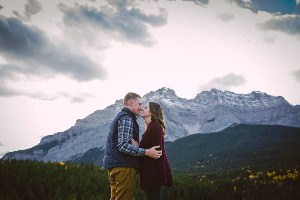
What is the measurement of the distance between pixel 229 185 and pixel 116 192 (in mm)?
6358

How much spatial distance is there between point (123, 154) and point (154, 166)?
681mm

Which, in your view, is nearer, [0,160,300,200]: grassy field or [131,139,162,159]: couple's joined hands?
[131,139,162,159]: couple's joined hands

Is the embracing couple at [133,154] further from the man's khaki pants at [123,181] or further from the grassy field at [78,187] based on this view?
the grassy field at [78,187]

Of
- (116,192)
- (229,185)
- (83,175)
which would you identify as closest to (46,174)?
(83,175)

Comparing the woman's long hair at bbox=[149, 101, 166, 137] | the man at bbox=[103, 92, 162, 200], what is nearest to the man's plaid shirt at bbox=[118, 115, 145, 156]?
the man at bbox=[103, 92, 162, 200]

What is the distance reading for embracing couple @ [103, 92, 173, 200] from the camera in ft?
18.1

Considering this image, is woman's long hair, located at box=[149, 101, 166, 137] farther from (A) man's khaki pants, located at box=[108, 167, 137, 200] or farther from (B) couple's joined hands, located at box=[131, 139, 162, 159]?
(A) man's khaki pants, located at box=[108, 167, 137, 200]

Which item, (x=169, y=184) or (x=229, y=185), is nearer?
(x=169, y=184)

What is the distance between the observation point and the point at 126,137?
5523 millimetres

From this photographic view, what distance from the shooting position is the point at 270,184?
1032 centimetres

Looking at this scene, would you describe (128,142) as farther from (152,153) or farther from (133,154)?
(152,153)

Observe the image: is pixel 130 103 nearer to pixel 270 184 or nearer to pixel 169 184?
pixel 169 184

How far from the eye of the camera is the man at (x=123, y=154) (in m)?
5.50

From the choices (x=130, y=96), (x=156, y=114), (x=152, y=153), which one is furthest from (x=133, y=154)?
(x=130, y=96)
